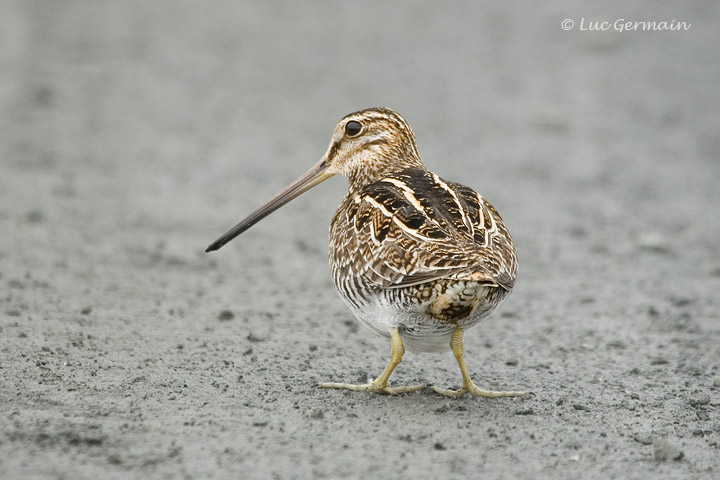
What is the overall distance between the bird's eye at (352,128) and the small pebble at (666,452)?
2.60 metres

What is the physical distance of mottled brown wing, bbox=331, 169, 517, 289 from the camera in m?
4.57

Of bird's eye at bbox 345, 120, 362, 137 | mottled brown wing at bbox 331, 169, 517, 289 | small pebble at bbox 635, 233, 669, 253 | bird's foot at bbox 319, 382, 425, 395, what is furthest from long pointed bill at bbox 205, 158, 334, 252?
small pebble at bbox 635, 233, 669, 253

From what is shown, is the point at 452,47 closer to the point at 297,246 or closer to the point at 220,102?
the point at 220,102

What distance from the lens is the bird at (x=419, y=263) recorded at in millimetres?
4590

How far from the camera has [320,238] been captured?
846cm

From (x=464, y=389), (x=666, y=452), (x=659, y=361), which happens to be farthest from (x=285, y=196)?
(x=666, y=452)

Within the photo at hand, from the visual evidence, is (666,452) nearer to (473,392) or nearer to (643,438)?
(643,438)

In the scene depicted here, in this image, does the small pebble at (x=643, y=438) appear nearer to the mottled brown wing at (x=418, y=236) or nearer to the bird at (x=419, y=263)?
the bird at (x=419, y=263)

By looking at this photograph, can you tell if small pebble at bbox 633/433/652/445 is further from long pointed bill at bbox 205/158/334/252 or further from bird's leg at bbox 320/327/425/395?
long pointed bill at bbox 205/158/334/252

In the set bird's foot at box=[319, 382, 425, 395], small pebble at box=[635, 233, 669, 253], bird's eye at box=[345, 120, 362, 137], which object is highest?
bird's eye at box=[345, 120, 362, 137]

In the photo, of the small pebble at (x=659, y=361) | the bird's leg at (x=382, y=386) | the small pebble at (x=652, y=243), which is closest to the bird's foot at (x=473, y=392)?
the bird's leg at (x=382, y=386)

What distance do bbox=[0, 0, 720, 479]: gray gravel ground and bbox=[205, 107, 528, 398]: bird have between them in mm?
344

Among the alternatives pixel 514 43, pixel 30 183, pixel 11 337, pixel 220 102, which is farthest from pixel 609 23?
pixel 11 337

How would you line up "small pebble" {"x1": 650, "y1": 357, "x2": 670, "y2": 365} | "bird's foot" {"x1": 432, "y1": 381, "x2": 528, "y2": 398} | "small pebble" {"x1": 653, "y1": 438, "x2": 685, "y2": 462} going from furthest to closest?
"small pebble" {"x1": 650, "y1": 357, "x2": 670, "y2": 365} → "bird's foot" {"x1": 432, "y1": 381, "x2": 528, "y2": 398} → "small pebble" {"x1": 653, "y1": 438, "x2": 685, "y2": 462}
